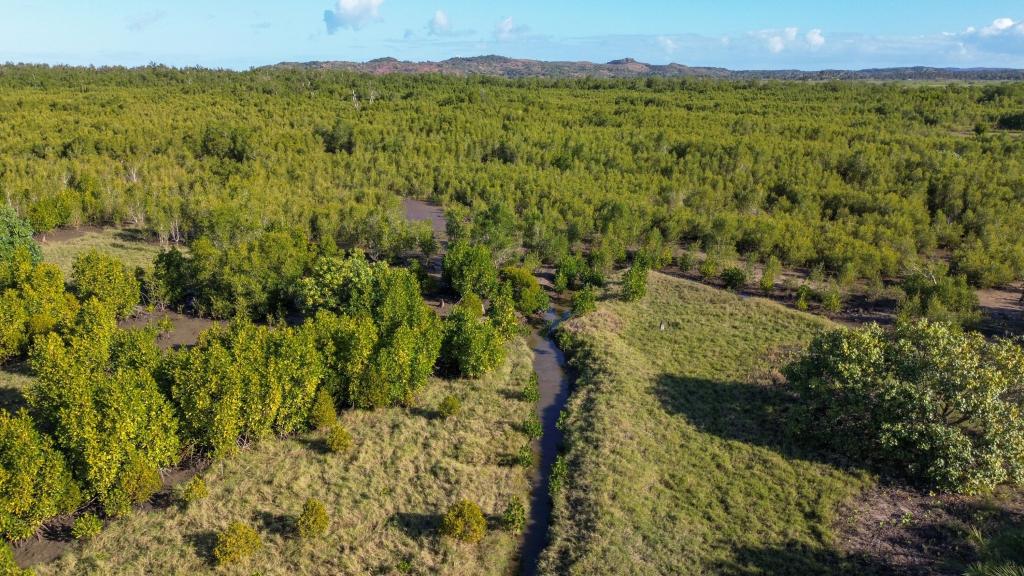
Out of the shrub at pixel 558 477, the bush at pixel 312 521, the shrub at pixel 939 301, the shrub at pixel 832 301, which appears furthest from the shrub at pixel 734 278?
the bush at pixel 312 521

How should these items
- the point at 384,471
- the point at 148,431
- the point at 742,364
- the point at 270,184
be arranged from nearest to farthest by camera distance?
the point at 148,431
the point at 384,471
the point at 742,364
the point at 270,184

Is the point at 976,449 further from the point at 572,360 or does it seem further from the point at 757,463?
the point at 572,360

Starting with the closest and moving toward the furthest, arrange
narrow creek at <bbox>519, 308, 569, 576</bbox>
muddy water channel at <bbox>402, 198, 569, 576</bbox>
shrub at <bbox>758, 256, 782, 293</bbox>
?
narrow creek at <bbox>519, 308, 569, 576</bbox>, muddy water channel at <bbox>402, 198, 569, 576</bbox>, shrub at <bbox>758, 256, 782, 293</bbox>

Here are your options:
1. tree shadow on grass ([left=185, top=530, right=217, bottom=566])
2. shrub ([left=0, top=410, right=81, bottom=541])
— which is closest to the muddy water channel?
tree shadow on grass ([left=185, top=530, right=217, bottom=566])

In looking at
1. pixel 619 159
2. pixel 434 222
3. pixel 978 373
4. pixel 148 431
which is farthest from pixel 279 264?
pixel 619 159

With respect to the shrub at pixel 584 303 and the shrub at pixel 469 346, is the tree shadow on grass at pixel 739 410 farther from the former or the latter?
the shrub at pixel 469 346

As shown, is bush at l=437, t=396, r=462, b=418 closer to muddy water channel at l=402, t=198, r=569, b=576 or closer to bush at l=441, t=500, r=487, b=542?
muddy water channel at l=402, t=198, r=569, b=576
